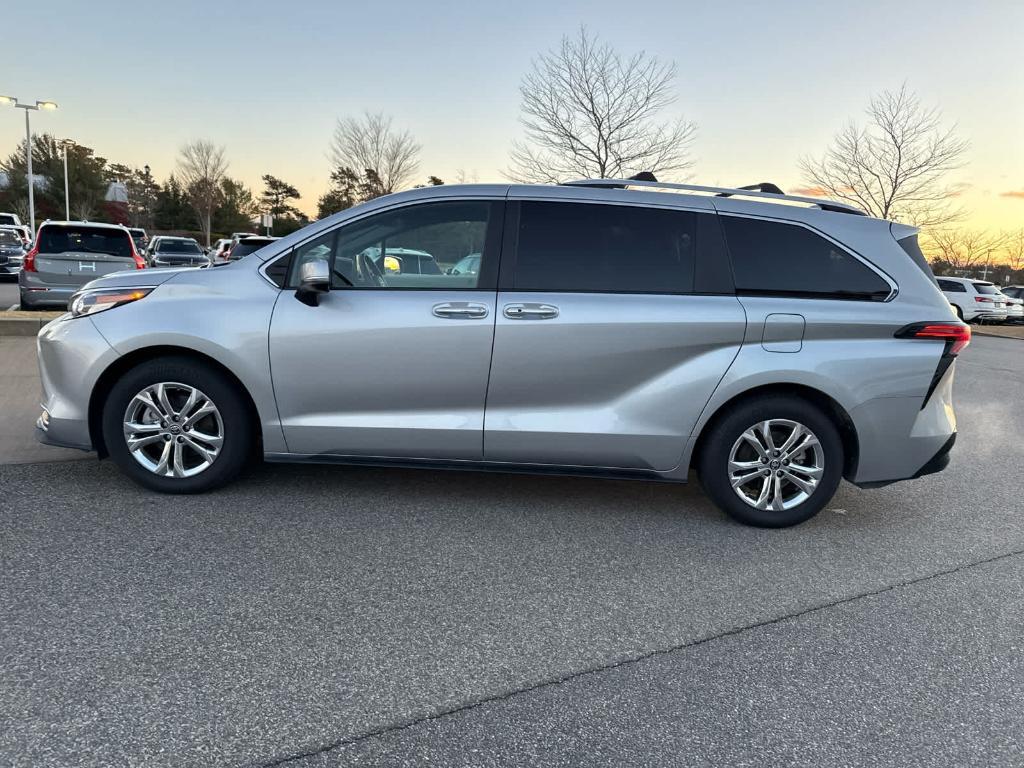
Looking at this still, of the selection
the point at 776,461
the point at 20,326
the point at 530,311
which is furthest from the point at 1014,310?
the point at 20,326

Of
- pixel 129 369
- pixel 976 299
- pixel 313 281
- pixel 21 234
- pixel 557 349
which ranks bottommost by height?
pixel 129 369

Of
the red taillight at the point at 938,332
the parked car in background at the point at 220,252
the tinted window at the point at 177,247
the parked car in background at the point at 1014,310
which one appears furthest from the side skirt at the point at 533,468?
the parked car in background at the point at 1014,310

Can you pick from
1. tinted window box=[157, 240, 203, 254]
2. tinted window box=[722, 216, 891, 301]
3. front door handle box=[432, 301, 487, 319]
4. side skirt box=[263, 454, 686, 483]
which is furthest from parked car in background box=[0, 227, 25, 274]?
tinted window box=[722, 216, 891, 301]

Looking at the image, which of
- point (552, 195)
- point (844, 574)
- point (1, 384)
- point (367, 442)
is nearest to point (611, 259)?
point (552, 195)

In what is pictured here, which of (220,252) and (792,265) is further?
(220,252)

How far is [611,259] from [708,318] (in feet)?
2.03

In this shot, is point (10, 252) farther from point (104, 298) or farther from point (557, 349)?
point (557, 349)

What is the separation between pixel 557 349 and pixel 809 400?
4.74 feet

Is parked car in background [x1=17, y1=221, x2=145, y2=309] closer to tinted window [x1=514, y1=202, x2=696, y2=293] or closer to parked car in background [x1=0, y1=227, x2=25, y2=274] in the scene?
tinted window [x1=514, y1=202, x2=696, y2=293]

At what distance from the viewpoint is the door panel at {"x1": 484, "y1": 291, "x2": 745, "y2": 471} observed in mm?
4066

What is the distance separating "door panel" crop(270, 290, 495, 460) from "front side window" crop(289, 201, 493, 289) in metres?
0.11

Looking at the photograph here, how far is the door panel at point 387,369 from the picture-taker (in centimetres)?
407

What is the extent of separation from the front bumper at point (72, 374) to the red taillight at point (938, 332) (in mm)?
4376

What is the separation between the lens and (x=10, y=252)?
21.2m
